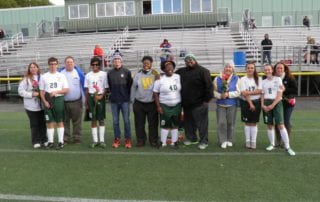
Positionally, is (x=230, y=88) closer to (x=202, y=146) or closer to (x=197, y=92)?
(x=197, y=92)

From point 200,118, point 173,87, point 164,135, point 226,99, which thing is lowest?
point 164,135

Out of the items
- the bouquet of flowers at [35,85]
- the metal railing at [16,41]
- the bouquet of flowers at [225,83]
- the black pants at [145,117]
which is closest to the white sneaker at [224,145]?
the bouquet of flowers at [225,83]

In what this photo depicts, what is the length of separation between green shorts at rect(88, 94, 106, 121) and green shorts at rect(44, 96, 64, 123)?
0.55m

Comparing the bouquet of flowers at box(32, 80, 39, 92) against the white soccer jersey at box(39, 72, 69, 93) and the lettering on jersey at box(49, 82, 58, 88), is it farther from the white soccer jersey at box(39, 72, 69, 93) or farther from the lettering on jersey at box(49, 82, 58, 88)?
the lettering on jersey at box(49, 82, 58, 88)

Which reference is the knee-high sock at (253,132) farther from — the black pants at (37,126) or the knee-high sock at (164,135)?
the black pants at (37,126)

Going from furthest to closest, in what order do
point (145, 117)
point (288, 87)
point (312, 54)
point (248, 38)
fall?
point (248, 38) < point (312, 54) < point (145, 117) < point (288, 87)

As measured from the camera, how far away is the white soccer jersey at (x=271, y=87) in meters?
7.38

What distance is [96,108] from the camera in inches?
317

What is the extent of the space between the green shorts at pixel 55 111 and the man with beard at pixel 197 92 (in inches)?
91.5

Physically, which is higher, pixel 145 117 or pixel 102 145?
pixel 145 117

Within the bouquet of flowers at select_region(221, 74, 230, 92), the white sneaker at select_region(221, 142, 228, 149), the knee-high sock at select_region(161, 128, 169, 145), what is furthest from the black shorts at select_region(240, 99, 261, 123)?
the knee-high sock at select_region(161, 128, 169, 145)

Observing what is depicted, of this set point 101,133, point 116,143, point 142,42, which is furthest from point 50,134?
point 142,42

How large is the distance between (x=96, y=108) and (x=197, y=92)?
1942mm

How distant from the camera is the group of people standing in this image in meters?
7.69
